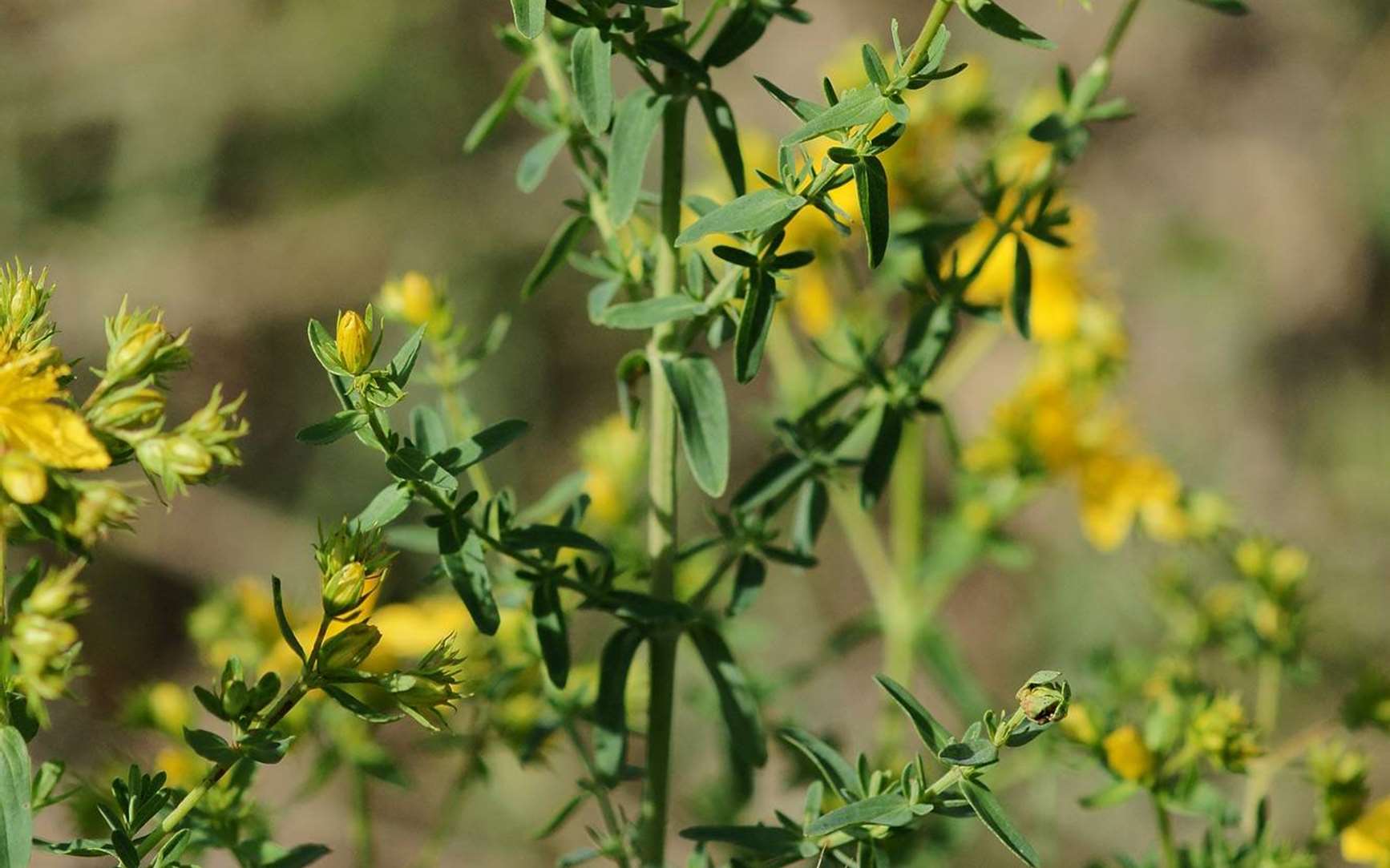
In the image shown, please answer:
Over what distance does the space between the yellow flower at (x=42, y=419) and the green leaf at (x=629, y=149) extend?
0.49 metres

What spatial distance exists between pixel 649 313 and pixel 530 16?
28 centimetres

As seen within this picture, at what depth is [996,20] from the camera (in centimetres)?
110

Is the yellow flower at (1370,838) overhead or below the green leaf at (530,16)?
below

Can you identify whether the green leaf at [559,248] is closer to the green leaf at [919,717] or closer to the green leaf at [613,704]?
the green leaf at [613,704]

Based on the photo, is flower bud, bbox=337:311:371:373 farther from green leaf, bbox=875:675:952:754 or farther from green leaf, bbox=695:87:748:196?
green leaf, bbox=875:675:952:754

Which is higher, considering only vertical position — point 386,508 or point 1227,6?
point 1227,6

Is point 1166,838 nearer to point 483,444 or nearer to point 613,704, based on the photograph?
point 613,704

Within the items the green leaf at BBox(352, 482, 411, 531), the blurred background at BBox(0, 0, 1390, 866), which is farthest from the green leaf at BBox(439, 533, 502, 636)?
the blurred background at BBox(0, 0, 1390, 866)

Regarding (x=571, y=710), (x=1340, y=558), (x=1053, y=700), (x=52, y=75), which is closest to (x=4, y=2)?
(x=52, y=75)

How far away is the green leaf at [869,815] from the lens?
3.66ft

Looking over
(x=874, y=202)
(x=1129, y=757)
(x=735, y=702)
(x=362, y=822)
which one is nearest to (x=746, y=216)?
(x=874, y=202)

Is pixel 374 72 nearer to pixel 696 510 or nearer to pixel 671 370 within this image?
pixel 696 510

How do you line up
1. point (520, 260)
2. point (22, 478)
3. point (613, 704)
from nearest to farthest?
point (22, 478), point (613, 704), point (520, 260)

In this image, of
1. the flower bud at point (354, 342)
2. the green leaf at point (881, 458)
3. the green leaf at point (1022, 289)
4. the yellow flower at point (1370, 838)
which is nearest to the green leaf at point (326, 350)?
the flower bud at point (354, 342)
